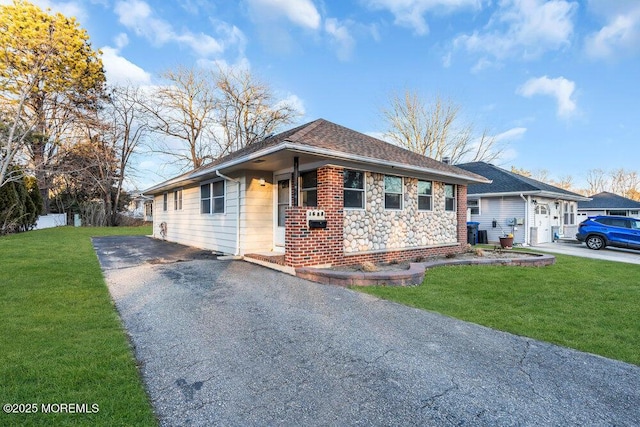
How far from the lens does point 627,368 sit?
9.94ft

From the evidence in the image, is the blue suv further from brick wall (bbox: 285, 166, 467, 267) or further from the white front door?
brick wall (bbox: 285, 166, 467, 267)

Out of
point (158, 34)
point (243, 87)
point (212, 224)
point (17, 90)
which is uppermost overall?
point (243, 87)

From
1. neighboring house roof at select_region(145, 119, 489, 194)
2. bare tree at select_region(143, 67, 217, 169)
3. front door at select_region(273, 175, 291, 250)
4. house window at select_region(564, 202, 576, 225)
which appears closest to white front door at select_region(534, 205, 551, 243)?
house window at select_region(564, 202, 576, 225)

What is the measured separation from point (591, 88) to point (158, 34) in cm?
1701

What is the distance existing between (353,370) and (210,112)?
27.2 m

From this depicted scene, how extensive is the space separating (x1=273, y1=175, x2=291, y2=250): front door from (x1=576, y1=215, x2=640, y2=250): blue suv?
47.7ft

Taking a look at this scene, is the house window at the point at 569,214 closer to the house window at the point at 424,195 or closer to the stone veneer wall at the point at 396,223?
the stone veneer wall at the point at 396,223

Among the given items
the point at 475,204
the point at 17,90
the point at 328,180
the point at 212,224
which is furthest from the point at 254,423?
the point at 475,204

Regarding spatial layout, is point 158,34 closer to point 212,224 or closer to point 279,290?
point 212,224

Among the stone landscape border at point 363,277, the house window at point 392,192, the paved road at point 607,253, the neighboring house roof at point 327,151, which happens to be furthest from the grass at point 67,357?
the paved road at point 607,253

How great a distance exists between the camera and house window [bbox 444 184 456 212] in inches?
438

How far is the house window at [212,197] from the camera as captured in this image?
414 inches

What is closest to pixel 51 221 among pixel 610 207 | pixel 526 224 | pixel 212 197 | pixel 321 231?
pixel 212 197

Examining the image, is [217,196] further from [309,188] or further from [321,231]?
[321,231]
